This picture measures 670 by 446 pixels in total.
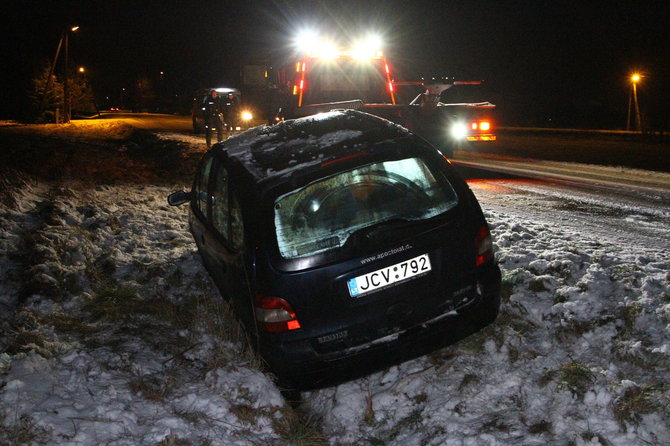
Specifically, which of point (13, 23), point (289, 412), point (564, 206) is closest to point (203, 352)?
point (289, 412)

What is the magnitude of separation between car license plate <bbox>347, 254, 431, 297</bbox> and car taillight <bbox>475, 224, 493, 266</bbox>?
1.35ft

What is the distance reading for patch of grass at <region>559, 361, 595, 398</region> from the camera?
3.61m

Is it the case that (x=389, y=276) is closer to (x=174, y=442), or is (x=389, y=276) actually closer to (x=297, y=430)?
(x=297, y=430)

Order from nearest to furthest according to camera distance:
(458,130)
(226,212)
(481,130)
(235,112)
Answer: (226,212) → (458,130) → (481,130) → (235,112)

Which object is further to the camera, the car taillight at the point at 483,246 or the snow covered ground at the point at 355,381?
the car taillight at the point at 483,246

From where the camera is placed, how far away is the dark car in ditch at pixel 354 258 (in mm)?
3461

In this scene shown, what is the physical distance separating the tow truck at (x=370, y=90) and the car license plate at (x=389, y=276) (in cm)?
815

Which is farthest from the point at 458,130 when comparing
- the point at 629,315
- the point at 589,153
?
the point at 629,315

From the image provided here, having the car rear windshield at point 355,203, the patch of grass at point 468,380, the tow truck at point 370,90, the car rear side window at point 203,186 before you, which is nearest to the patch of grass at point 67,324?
the car rear side window at point 203,186

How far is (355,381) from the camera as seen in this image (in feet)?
14.1

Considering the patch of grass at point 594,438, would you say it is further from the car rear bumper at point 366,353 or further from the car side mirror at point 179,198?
the car side mirror at point 179,198

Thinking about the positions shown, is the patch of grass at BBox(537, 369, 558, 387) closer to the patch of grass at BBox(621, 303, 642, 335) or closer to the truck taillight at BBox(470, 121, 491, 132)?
the patch of grass at BBox(621, 303, 642, 335)

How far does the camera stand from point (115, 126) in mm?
31172

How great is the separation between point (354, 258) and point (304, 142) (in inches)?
47.3
